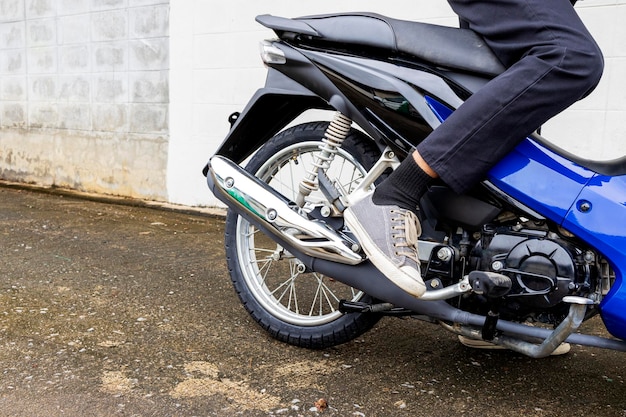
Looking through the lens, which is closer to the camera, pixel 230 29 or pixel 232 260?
pixel 232 260

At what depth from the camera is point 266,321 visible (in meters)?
2.46

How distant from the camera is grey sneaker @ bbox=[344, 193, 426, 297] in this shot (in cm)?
183

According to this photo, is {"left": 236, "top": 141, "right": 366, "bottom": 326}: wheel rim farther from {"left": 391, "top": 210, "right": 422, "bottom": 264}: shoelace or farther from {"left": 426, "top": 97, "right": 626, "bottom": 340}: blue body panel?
{"left": 426, "top": 97, "right": 626, "bottom": 340}: blue body panel

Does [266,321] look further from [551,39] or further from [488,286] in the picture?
[551,39]

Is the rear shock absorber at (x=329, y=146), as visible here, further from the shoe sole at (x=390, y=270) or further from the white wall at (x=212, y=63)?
the white wall at (x=212, y=63)

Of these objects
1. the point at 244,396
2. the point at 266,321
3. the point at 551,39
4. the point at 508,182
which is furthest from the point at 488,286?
the point at 266,321

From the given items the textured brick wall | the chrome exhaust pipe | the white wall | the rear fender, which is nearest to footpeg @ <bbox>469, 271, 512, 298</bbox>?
the chrome exhaust pipe

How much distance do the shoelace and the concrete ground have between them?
0.47m

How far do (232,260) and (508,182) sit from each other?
1.12 metres

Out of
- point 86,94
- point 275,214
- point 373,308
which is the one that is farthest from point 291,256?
point 86,94

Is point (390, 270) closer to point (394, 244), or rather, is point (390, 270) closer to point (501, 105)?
point (394, 244)

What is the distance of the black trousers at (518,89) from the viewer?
176cm

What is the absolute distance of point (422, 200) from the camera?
6.68 ft

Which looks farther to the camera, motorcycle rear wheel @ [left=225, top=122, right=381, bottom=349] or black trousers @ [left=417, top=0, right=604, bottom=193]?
motorcycle rear wheel @ [left=225, top=122, right=381, bottom=349]
